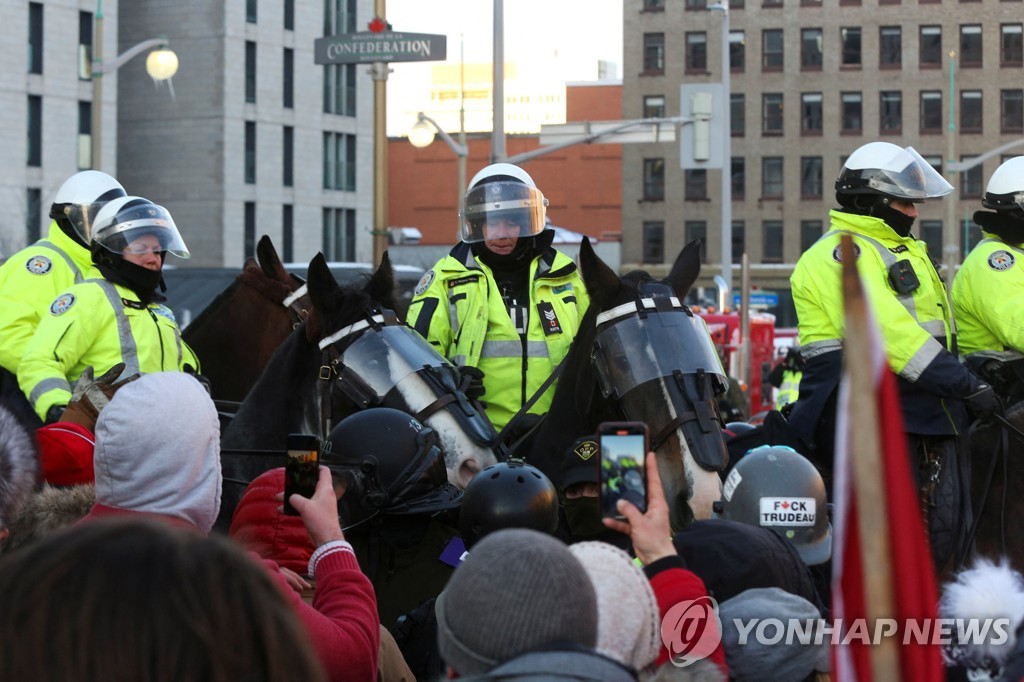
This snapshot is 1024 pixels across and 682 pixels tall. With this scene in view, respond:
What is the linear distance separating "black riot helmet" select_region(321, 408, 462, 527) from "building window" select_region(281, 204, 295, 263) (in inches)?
2226

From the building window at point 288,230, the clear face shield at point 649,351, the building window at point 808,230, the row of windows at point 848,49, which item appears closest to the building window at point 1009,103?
the row of windows at point 848,49

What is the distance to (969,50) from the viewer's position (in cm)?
7294

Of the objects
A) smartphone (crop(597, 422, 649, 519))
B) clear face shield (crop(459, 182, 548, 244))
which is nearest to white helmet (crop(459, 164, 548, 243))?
clear face shield (crop(459, 182, 548, 244))

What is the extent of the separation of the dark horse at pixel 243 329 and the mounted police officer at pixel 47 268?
3.22ft

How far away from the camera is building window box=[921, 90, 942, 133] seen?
73500 millimetres

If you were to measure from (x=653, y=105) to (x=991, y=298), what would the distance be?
70240 mm

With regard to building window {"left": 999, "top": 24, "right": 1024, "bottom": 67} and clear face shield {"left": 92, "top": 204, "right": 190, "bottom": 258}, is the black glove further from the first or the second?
building window {"left": 999, "top": 24, "right": 1024, "bottom": 67}

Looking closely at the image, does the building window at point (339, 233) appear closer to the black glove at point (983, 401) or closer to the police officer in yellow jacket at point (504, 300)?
the police officer in yellow jacket at point (504, 300)

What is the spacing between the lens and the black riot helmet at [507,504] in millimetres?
4359

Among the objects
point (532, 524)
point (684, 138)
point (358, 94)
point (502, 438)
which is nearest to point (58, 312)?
point (502, 438)

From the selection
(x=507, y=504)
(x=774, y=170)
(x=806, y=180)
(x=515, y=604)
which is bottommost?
(x=507, y=504)

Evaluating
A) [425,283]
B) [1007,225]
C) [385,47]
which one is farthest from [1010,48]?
[425,283]

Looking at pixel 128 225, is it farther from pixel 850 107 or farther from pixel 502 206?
pixel 850 107

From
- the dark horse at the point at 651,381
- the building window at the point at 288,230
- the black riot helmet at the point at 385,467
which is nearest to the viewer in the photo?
the black riot helmet at the point at 385,467
